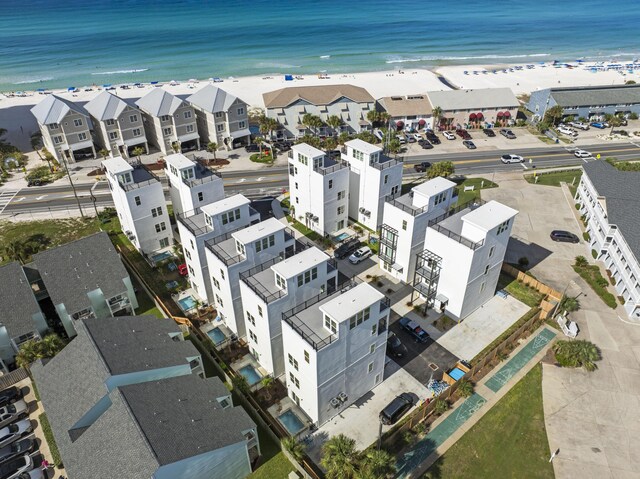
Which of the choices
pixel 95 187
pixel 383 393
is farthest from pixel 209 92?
pixel 383 393

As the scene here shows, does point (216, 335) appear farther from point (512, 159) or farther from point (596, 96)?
point (596, 96)

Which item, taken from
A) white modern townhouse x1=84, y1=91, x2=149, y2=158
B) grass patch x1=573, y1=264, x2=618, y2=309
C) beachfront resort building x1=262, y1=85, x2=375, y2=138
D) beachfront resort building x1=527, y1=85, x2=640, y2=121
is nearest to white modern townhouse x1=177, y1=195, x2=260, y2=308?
grass patch x1=573, y1=264, x2=618, y2=309

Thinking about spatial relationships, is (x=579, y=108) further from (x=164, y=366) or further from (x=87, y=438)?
(x=87, y=438)

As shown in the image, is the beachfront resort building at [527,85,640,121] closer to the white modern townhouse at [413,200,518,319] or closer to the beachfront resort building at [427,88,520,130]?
the beachfront resort building at [427,88,520,130]

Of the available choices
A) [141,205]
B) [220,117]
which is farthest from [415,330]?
[220,117]

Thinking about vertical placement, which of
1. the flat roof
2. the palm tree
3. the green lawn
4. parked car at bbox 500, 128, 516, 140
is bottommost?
the green lawn
